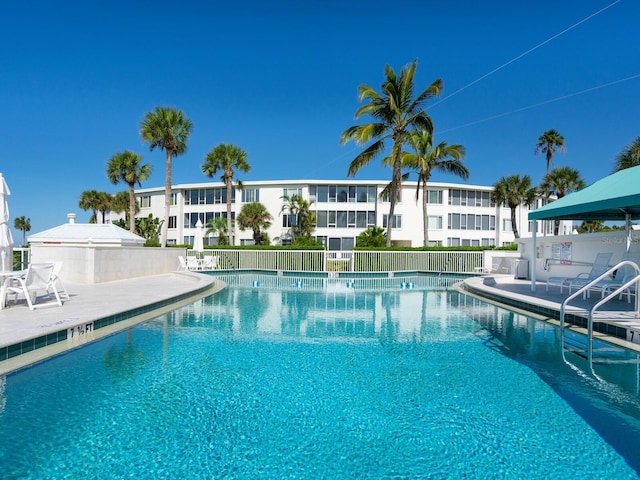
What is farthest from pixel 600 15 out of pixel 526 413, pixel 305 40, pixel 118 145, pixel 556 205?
pixel 118 145

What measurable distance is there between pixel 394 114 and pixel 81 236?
1688 centimetres

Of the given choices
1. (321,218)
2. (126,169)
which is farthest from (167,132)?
(321,218)

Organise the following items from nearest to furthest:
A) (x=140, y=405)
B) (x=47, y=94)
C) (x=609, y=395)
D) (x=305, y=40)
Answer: (x=140, y=405)
(x=609, y=395)
(x=47, y=94)
(x=305, y=40)

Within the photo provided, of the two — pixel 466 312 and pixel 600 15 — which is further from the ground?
pixel 600 15

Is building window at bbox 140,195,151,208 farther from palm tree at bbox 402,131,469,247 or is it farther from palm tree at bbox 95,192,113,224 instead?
palm tree at bbox 402,131,469,247

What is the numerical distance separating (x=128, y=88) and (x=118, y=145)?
11918 millimetres

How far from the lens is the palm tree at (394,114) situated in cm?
1994

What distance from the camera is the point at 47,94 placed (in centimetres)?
1842

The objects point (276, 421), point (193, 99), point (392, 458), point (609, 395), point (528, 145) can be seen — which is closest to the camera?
point (392, 458)

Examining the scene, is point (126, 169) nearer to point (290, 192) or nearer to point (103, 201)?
point (290, 192)

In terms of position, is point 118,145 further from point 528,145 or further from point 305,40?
point 528,145

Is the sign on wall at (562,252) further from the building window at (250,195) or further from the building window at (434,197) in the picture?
the building window at (250,195)

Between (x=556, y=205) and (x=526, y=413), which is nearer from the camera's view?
(x=526, y=413)

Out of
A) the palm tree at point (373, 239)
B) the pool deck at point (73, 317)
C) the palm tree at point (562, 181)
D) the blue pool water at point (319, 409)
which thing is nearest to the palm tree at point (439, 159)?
the palm tree at point (373, 239)
